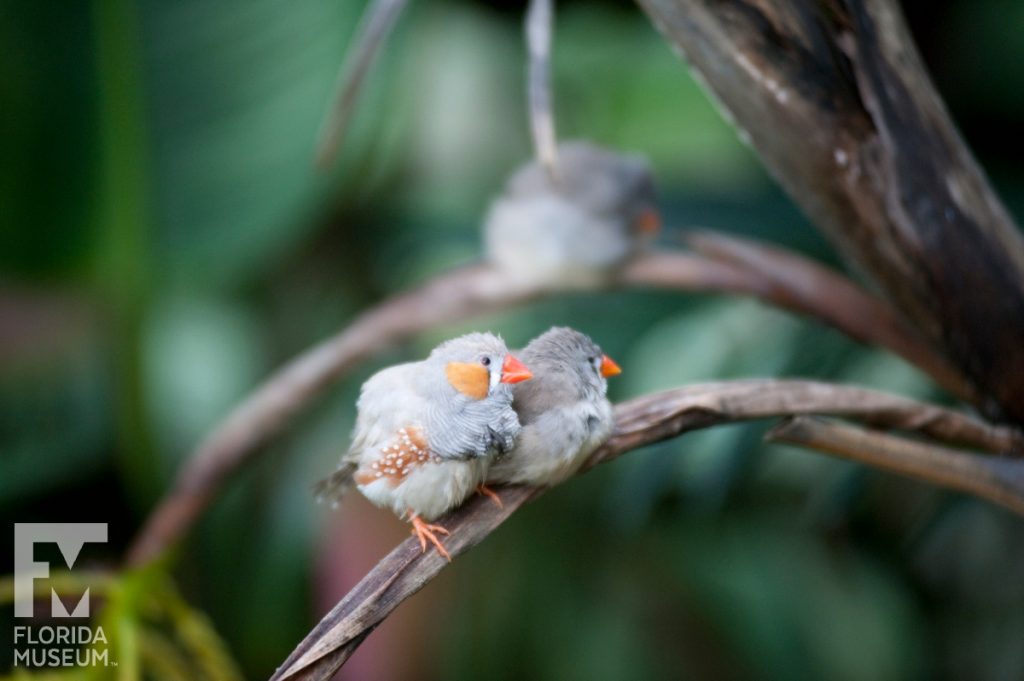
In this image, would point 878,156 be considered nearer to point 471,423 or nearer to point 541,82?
point 541,82

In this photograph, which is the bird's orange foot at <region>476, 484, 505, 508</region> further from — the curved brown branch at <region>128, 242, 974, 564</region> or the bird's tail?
the curved brown branch at <region>128, 242, 974, 564</region>

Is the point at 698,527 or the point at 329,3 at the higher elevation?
the point at 329,3

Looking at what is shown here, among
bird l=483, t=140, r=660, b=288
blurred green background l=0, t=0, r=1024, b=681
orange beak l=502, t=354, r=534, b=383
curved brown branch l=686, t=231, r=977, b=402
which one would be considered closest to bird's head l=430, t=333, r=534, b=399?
orange beak l=502, t=354, r=534, b=383

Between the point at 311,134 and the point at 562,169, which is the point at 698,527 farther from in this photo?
the point at 311,134

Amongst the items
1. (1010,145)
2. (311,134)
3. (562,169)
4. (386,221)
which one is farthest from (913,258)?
(386,221)

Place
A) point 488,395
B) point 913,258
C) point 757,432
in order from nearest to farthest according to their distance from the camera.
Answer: point 488,395, point 913,258, point 757,432

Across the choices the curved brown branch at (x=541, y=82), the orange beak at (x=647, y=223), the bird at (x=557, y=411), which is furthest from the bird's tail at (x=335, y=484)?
the orange beak at (x=647, y=223)

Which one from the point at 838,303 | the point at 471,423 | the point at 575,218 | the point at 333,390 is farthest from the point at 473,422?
the point at 333,390
